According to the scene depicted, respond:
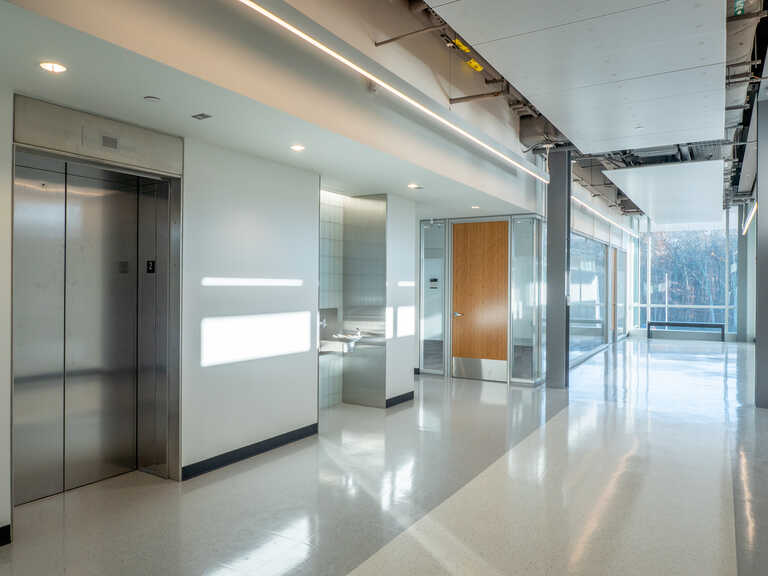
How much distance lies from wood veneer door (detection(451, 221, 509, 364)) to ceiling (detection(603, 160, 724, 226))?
2.47m

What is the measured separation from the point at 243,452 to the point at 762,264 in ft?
23.6

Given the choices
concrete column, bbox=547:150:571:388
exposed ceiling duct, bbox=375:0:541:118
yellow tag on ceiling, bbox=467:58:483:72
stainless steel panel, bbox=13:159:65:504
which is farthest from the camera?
concrete column, bbox=547:150:571:388

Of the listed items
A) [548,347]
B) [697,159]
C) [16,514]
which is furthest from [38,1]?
[697,159]

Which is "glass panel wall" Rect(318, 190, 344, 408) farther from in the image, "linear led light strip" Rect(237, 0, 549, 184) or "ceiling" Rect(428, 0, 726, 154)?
"ceiling" Rect(428, 0, 726, 154)

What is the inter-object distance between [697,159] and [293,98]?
7.68 m

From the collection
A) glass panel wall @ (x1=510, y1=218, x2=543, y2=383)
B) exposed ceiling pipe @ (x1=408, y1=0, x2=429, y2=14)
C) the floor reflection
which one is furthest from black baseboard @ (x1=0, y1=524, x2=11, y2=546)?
glass panel wall @ (x1=510, y1=218, x2=543, y2=383)

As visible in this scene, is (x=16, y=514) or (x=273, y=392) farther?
(x=273, y=392)

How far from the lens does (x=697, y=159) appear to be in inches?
360

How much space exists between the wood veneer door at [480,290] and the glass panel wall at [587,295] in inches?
121

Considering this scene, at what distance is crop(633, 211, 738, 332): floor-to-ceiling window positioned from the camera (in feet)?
58.9

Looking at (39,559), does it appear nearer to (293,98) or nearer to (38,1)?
(38,1)

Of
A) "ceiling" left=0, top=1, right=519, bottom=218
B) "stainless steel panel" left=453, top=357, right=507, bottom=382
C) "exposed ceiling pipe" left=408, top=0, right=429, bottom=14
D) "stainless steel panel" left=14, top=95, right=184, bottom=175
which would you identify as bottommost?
"stainless steel panel" left=453, top=357, right=507, bottom=382

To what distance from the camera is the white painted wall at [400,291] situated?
25.8 feet

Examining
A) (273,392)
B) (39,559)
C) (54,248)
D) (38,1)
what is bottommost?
(39,559)
